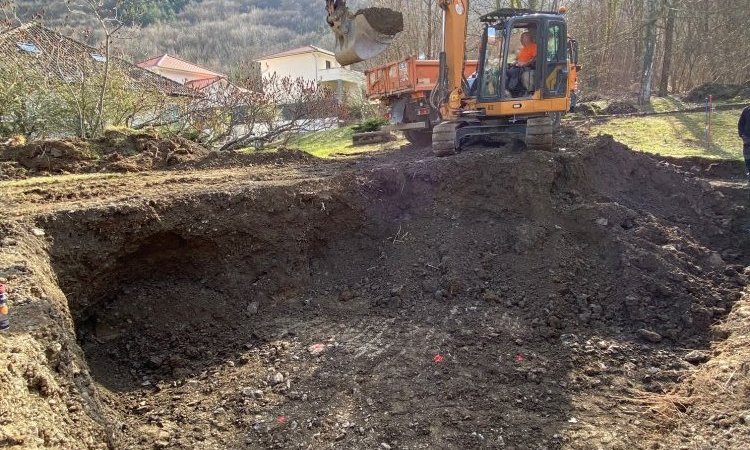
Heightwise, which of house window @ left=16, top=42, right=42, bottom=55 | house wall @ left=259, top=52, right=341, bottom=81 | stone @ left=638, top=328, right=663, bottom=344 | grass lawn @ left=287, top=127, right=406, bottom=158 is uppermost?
house wall @ left=259, top=52, right=341, bottom=81

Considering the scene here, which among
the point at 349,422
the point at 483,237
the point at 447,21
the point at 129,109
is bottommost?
the point at 349,422

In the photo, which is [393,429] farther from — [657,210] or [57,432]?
[657,210]

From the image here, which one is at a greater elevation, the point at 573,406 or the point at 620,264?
the point at 620,264

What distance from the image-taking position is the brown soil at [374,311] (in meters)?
3.76

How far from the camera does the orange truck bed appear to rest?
10.9 m

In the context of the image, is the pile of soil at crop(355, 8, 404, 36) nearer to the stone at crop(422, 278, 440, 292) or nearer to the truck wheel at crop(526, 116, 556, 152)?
the truck wheel at crop(526, 116, 556, 152)

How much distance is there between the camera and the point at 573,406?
4047 mm

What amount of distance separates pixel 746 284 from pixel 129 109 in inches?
448

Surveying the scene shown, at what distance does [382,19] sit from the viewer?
750 cm

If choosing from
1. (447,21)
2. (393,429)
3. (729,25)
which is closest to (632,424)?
(393,429)

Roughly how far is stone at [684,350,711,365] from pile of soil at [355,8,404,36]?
563 centimetres

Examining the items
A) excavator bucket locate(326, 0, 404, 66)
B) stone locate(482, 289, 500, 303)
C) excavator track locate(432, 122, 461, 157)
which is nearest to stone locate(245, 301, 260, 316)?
stone locate(482, 289, 500, 303)

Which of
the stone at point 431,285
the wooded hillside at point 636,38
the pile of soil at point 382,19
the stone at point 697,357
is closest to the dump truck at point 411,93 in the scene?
the pile of soil at point 382,19

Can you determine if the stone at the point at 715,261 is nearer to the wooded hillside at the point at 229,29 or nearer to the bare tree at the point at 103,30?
the bare tree at the point at 103,30
